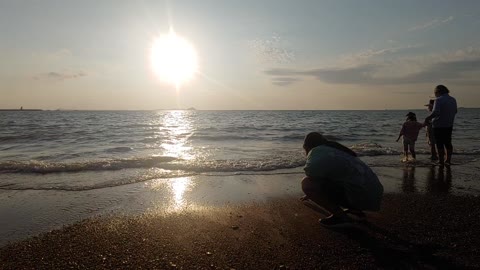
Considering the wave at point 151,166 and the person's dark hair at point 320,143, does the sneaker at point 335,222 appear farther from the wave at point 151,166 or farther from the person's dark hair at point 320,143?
the wave at point 151,166

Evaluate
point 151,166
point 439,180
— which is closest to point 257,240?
point 439,180

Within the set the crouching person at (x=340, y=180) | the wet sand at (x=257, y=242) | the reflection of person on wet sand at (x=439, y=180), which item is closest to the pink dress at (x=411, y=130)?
the reflection of person on wet sand at (x=439, y=180)

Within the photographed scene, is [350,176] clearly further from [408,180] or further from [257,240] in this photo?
[408,180]

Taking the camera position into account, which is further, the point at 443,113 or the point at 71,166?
the point at 71,166

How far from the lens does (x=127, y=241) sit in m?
Answer: 4.11

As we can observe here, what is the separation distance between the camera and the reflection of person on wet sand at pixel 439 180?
22.7 feet

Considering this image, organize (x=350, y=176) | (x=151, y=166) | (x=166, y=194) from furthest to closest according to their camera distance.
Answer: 1. (x=151, y=166)
2. (x=166, y=194)
3. (x=350, y=176)

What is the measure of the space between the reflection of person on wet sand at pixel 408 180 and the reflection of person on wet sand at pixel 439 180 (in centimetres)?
32

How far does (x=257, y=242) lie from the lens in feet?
13.1

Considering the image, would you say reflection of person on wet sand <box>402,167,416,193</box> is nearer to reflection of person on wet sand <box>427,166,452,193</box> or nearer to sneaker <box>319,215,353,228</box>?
reflection of person on wet sand <box>427,166,452,193</box>

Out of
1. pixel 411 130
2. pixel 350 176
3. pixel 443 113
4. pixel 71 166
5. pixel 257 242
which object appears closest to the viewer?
pixel 257 242

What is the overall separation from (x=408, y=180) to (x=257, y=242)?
5.34 meters

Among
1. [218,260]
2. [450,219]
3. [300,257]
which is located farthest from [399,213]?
[218,260]

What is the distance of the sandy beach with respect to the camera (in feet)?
11.4
